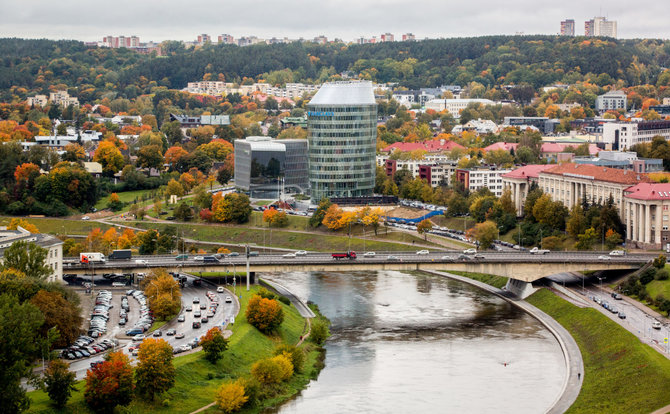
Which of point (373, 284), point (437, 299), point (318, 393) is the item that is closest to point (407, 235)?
point (373, 284)

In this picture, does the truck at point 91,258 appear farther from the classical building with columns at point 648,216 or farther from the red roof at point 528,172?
the red roof at point 528,172

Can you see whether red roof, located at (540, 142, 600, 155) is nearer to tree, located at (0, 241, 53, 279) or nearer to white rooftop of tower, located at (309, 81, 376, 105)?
white rooftop of tower, located at (309, 81, 376, 105)

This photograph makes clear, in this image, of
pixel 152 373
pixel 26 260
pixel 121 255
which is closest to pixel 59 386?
pixel 152 373

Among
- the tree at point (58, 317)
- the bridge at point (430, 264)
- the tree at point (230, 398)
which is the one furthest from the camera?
the bridge at point (430, 264)

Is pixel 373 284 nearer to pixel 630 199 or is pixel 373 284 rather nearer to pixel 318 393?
pixel 630 199

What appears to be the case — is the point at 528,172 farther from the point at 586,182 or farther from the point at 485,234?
the point at 485,234

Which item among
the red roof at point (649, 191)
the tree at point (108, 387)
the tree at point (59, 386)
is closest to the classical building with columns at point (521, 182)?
the red roof at point (649, 191)
